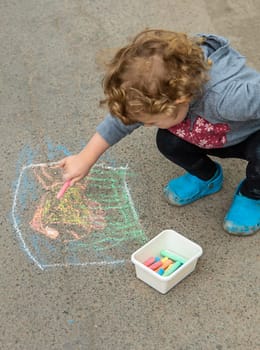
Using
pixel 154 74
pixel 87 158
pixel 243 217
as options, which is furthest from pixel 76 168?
Result: pixel 243 217

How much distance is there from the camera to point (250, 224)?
2.03 metres

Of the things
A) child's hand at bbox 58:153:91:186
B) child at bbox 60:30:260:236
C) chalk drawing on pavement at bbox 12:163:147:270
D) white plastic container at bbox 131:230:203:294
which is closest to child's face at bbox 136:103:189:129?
child at bbox 60:30:260:236

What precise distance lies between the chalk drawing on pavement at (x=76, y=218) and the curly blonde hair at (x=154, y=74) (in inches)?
24.5

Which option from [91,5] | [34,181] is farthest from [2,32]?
[34,181]

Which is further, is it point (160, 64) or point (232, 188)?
point (232, 188)

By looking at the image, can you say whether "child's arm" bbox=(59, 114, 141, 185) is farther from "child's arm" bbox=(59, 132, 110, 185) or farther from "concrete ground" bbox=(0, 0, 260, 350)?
"concrete ground" bbox=(0, 0, 260, 350)

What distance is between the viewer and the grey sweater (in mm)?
1672

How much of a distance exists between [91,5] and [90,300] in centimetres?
208

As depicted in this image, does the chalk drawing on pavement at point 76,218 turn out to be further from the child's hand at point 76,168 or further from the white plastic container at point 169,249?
the child's hand at point 76,168

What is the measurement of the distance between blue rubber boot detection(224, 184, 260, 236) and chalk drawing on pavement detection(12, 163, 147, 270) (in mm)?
346

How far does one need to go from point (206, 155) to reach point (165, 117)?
0.54m

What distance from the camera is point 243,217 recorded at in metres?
2.03

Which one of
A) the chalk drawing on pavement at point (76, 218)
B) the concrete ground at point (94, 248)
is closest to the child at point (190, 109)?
the concrete ground at point (94, 248)

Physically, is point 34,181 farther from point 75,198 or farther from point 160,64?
point 160,64
